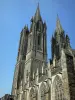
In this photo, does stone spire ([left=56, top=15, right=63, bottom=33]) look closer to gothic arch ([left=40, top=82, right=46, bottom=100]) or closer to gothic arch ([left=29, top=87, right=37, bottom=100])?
gothic arch ([left=29, top=87, right=37, bottom=100])

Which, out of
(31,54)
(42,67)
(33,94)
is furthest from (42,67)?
(31,54)

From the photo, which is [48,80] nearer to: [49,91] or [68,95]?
[49,91]

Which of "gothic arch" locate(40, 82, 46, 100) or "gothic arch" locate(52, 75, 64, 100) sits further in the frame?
"gothic arch" locate(40, 82, 46, 100)

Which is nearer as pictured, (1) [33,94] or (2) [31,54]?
(1) [33,94]

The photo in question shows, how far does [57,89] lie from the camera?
64.2 feet

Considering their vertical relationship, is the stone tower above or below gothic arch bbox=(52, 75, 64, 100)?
above

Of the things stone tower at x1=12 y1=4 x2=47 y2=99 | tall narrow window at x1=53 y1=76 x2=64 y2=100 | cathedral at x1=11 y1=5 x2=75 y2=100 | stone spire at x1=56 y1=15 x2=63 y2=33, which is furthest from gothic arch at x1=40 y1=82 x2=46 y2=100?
stone spire at x1=56 y1=15 x2=63 y2=33

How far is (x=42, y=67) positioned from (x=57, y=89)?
7.94m

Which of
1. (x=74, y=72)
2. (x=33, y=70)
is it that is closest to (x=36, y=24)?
(x=33, y=70)

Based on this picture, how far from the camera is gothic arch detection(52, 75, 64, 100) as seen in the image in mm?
18981

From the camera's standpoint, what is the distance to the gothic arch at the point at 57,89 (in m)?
19.0

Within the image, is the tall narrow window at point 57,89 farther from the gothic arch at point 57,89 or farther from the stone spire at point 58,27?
the stone spire at point 58,27

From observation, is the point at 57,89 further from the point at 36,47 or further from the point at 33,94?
the point at 36,47

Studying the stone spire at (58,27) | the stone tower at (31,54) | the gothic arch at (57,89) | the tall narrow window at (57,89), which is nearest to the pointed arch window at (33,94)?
the stone tower at (31,54)
